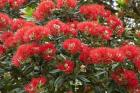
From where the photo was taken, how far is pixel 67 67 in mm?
3049

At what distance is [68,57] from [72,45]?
0.11 metres

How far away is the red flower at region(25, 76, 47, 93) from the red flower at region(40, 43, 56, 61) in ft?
0.49

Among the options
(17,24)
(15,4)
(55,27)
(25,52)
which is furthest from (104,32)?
(15,4)

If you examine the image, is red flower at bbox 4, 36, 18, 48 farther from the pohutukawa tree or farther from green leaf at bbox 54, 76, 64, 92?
green leaf at bbox 54, 76, 64, 92

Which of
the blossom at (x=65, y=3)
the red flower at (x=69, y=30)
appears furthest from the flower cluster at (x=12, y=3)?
the red flower at (x=69, y=30)

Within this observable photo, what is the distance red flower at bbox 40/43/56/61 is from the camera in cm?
310

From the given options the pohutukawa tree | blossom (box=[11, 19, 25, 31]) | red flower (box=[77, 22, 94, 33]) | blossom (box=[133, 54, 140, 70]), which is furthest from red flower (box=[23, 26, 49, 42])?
blossom (box=[133, 54, 140, 70])

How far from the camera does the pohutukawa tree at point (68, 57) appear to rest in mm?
3080

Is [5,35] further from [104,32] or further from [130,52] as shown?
[130,52]

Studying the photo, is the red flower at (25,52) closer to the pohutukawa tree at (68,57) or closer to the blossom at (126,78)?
the pohutukawa tree at (68,57)

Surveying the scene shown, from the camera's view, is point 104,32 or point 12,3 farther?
point 12,3

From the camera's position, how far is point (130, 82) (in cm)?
307

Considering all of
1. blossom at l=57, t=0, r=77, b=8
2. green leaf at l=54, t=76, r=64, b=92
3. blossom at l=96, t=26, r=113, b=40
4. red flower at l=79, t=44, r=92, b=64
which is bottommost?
green leaf at l=54, t=76, r=64, b=92

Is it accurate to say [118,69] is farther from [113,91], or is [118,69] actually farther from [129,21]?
[129,21]
